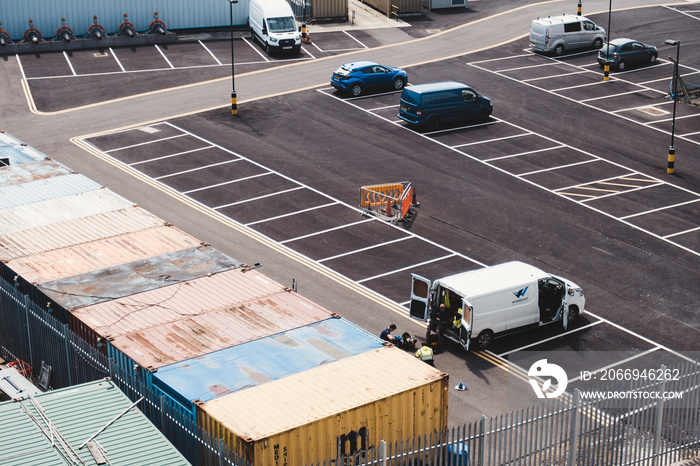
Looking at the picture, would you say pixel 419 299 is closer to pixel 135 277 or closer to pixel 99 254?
pixel 135 277

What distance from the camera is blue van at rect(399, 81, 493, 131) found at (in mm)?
44562

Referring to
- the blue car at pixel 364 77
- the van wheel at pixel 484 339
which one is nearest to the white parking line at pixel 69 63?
the blue car at pixel 364 77

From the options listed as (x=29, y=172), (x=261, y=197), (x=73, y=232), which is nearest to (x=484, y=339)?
(x=73, y=232)

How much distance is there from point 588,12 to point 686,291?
36.4 metres

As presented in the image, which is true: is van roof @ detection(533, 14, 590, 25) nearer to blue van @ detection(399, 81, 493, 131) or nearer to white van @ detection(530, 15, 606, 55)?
white van @ detection(530, 15, 606, 55)

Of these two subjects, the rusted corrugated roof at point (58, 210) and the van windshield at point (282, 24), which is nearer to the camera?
the rusted corrugated roof at point (58, 210)

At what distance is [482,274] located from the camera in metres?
27.6

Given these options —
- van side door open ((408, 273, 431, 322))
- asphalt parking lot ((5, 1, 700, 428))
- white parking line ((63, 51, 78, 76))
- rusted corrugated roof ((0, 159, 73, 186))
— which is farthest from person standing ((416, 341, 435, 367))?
white parking line ((63, 51, 78, 76))

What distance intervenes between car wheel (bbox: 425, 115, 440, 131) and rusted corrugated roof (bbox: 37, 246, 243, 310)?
20.6 metres

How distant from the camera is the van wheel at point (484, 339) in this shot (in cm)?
2683

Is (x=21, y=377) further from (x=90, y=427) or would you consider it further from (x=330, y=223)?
(x=330, y=223)

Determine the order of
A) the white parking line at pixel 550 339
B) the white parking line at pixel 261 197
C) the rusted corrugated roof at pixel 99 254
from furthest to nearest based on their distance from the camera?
the white parking line at pixel 261 197 < the white parking line at pixel 550 339 < the rusted corrugated roof at pixel 99 254

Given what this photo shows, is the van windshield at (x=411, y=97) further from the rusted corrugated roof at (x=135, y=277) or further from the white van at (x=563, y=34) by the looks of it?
the rusted corrugated roof at (x=135, y=277)

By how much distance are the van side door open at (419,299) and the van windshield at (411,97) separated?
18061mm
